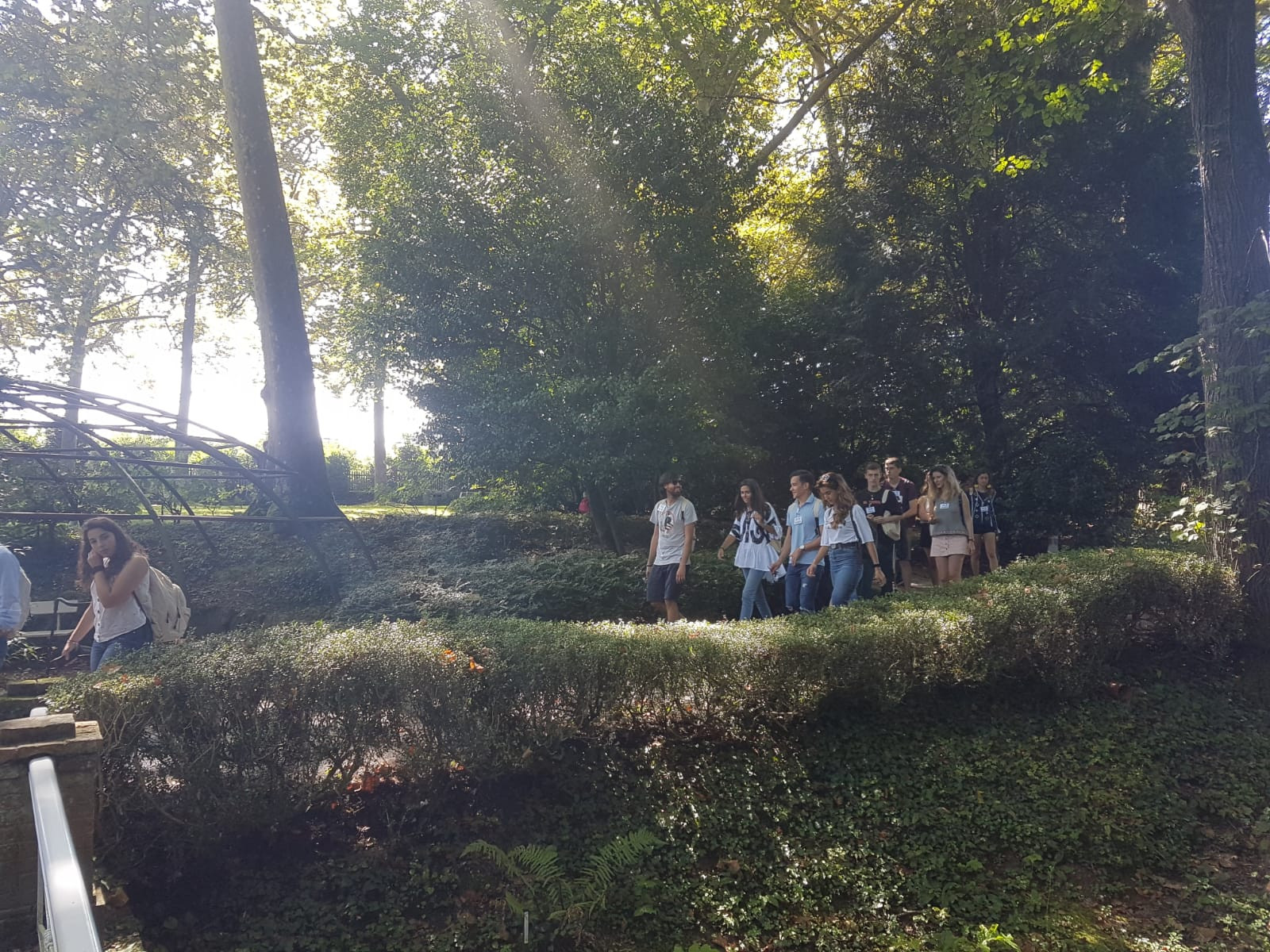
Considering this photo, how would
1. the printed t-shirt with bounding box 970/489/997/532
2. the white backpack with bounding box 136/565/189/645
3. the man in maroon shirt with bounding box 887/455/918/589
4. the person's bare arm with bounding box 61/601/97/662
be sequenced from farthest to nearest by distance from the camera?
the printed t-shirt with bounding box 970/489/997/532, the man in maroon shirt with bounding box 887/455/918/589, the person's bare arm with bounding box 61/601/97/662, the white backpack with bounding box 136/565/189/645

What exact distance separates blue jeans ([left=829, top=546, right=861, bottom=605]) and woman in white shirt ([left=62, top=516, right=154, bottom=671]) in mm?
5428

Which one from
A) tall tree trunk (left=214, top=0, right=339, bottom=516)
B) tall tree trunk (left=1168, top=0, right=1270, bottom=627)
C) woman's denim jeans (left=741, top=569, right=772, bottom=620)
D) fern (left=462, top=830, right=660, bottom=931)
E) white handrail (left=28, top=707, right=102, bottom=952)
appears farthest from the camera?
tall tree trunk (left=214, top=0, right=339, bottom=516)

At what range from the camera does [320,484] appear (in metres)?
11.4

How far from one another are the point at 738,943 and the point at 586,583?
582 cm

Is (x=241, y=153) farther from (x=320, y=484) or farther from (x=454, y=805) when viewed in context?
(x=454, y=805)

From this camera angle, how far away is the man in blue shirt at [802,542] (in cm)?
759

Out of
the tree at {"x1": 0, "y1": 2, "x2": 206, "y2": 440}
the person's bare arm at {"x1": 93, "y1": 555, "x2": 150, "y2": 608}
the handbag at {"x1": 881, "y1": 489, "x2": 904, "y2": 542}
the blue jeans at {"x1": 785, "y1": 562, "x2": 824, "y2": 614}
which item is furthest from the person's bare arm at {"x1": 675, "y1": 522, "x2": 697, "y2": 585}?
the tree at {"x1": 0, "y1": 2, "x2": 206, "y2": 440}

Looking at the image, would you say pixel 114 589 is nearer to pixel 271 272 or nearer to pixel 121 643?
pixel 121 643

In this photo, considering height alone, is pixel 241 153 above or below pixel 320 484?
above

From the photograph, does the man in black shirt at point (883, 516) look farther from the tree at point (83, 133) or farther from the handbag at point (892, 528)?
the tree at point (83, 133)

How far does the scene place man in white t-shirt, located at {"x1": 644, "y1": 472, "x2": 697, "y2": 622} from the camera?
26.1 ft

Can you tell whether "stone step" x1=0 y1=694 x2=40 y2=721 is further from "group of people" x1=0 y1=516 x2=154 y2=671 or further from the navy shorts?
the navy shorts

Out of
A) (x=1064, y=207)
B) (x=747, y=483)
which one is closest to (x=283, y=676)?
(x=747, y=483)

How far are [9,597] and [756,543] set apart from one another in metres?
5.84
